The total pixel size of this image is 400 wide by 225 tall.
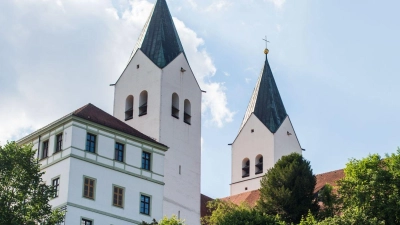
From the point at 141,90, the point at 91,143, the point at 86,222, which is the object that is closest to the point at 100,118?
the point at 91,143

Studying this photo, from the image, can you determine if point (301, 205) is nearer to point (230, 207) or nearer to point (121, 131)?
point (230, 207)

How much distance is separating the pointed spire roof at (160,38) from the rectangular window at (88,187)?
15985mm

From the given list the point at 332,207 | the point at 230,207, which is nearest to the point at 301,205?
the point at 332,207

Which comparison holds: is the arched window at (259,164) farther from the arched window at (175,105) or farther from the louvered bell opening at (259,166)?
the arched window at (175,105)

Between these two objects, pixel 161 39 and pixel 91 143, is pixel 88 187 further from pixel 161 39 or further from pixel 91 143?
pixel 161 39

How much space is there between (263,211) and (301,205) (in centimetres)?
211

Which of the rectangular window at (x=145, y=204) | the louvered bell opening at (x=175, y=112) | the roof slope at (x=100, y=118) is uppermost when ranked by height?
the louvered bell opening at (x=175, y=112)

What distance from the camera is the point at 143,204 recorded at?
56969 mm

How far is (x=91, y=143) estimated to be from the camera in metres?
55.6

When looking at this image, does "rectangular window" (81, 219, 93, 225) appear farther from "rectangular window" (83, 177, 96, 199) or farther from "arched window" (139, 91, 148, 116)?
"arched window" (139, 91, 148, 116)

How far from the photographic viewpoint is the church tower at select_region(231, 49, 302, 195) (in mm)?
83062

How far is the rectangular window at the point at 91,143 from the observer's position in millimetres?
55312

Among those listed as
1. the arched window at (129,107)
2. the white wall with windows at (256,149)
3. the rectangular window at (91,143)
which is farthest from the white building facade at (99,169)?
the white wall with windows at (256,149)

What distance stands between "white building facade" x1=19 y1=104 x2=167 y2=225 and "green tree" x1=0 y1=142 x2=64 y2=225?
6011mm
